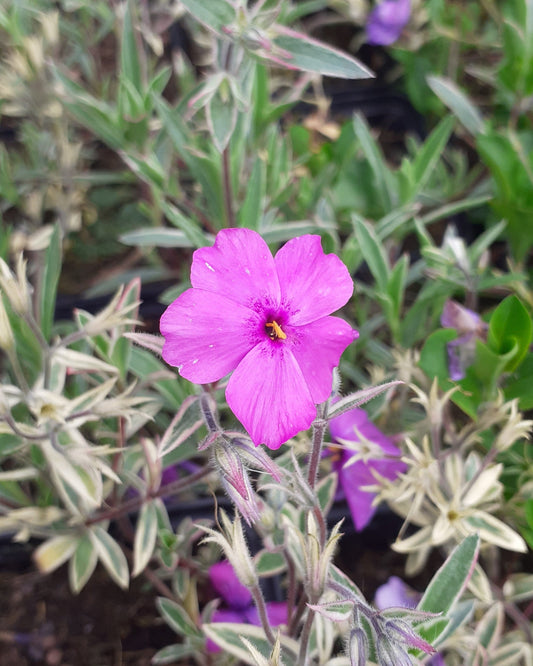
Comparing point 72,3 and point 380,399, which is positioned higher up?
point 72,3

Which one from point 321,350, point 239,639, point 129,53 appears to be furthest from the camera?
point 129,53

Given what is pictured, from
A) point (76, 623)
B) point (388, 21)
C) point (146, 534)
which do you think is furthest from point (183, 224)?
point (388, 21)

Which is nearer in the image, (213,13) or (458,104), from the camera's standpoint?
(213,13)

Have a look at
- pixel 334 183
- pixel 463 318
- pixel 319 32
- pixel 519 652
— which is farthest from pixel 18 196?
pixel 519 652

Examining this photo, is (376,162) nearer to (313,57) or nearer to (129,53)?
(313,57)

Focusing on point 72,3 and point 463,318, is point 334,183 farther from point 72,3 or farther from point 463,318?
point 72,3

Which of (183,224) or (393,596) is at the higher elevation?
(183,224)

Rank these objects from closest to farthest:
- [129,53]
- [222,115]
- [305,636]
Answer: [305,636] → [222,115] → [129,53]
